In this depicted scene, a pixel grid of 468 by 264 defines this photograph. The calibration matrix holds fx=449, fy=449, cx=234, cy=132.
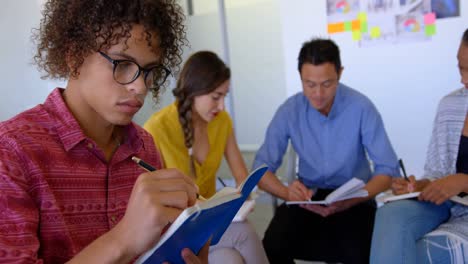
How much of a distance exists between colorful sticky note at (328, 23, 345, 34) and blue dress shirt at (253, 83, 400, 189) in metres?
1.42

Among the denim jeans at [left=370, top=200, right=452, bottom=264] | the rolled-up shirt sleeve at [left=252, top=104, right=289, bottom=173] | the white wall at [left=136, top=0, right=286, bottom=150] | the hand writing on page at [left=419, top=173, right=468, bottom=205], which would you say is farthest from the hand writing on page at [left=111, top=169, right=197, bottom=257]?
the white wall at [left=136, top=0, right=286, bottom=150]

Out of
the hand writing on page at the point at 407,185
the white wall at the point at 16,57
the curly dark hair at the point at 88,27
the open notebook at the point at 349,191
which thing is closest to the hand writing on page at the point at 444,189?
the hand writing on page at the point at 407,185

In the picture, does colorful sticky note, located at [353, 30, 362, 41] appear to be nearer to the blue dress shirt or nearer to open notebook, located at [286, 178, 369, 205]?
the blue dress shirt

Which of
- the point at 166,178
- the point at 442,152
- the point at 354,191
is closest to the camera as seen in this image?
the point at 166,178

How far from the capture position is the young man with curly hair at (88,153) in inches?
31.5

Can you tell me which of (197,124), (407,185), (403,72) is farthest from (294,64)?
(407,185)

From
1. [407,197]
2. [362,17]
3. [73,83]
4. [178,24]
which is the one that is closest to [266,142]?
[407,197]

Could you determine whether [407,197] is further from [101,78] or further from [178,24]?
[101,78]

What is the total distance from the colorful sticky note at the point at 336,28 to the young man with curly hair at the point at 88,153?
8.75 feet

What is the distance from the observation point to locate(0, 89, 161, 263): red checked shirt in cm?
81

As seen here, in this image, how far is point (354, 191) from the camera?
188 cm

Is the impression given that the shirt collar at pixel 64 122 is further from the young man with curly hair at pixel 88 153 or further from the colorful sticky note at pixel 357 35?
the colorful sticky note at pixel 357 35

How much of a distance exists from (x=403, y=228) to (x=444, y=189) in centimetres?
26

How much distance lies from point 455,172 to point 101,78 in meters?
1.66
